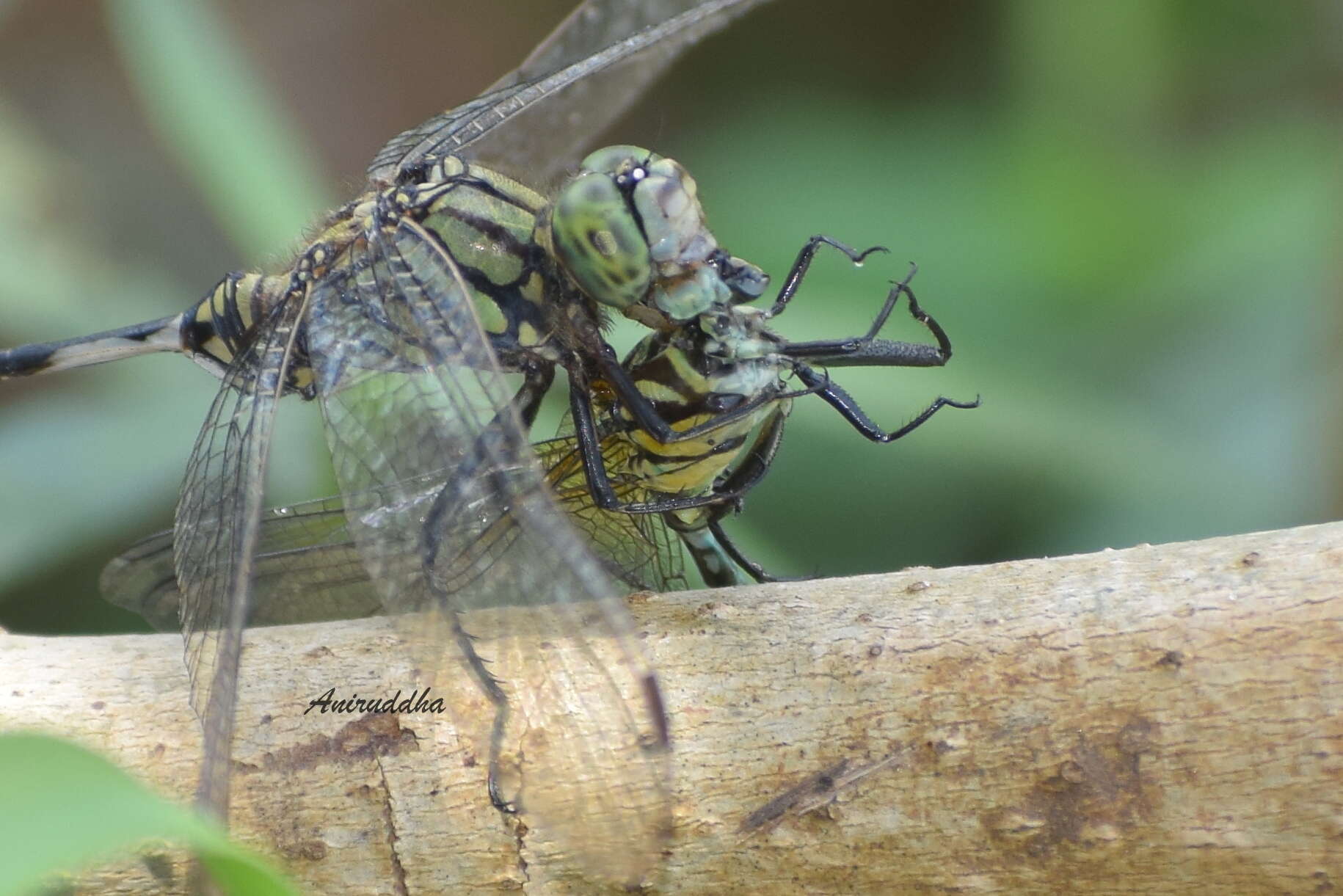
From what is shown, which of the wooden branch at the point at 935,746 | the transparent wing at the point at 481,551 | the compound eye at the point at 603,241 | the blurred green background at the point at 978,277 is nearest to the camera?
the wooden branch at the point at 935,746

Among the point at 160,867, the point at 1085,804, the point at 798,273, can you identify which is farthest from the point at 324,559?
the point at 1085,804

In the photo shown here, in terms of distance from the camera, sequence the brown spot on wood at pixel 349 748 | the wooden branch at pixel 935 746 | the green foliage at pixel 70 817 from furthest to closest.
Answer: the brown spot on wood at pixel 349 748 → the wooden branch at pixel 935 746 → the green foliage at pixel 70 817

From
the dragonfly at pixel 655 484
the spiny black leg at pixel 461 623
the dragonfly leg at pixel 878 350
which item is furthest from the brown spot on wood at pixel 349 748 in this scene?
the dragonfly leg at pixel 878 350

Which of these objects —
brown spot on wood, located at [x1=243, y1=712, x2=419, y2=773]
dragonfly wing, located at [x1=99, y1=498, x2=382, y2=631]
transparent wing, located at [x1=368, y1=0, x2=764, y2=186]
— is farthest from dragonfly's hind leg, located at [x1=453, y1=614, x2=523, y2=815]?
transparent wing, located at [x1=368, y1=0, x2=764, y2=186]

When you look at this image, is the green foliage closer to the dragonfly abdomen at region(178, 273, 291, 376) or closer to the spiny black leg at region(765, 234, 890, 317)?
the spiny black leg at region(765, 234, 890, 317)

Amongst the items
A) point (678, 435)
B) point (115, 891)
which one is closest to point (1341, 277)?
point (678, 435)

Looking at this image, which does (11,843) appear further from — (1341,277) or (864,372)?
(1341,277)

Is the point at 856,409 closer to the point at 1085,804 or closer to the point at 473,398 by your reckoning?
the point at 473,398

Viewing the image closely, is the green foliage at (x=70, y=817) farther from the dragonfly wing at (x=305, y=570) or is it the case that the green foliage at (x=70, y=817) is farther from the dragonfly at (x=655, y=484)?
the dragonfly wing at (x=305, y=570)
